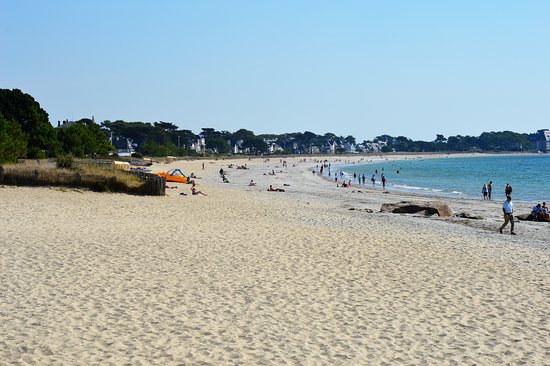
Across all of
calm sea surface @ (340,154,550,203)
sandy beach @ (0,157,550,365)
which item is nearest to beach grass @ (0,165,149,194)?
sandy beach @ (0,157,550,365)

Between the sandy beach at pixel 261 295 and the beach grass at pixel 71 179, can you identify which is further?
the beach grass at pixel 71 179

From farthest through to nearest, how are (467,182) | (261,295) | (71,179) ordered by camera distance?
1. (467,182)
2. (71,179)
3. (261,295)

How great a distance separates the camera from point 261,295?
10.3 m

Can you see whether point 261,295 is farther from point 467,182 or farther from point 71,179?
point 467,182

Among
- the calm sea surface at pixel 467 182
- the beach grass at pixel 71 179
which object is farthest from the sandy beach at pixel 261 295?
→ the calm sea surface at pixel 467 182

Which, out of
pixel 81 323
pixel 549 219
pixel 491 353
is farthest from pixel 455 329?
pixel 549 219

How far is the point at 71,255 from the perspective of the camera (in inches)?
519

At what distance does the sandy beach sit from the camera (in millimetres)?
7535

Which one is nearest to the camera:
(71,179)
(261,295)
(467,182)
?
(261,295)

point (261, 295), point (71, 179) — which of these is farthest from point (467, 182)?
point (261, 295)

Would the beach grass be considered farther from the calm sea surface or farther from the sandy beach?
the calm sea surface

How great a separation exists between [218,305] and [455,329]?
3658 mm

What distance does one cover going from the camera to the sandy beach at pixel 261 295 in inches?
297

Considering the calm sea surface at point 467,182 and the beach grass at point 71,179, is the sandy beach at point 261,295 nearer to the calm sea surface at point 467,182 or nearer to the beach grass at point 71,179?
the beach grass at point 71,179
